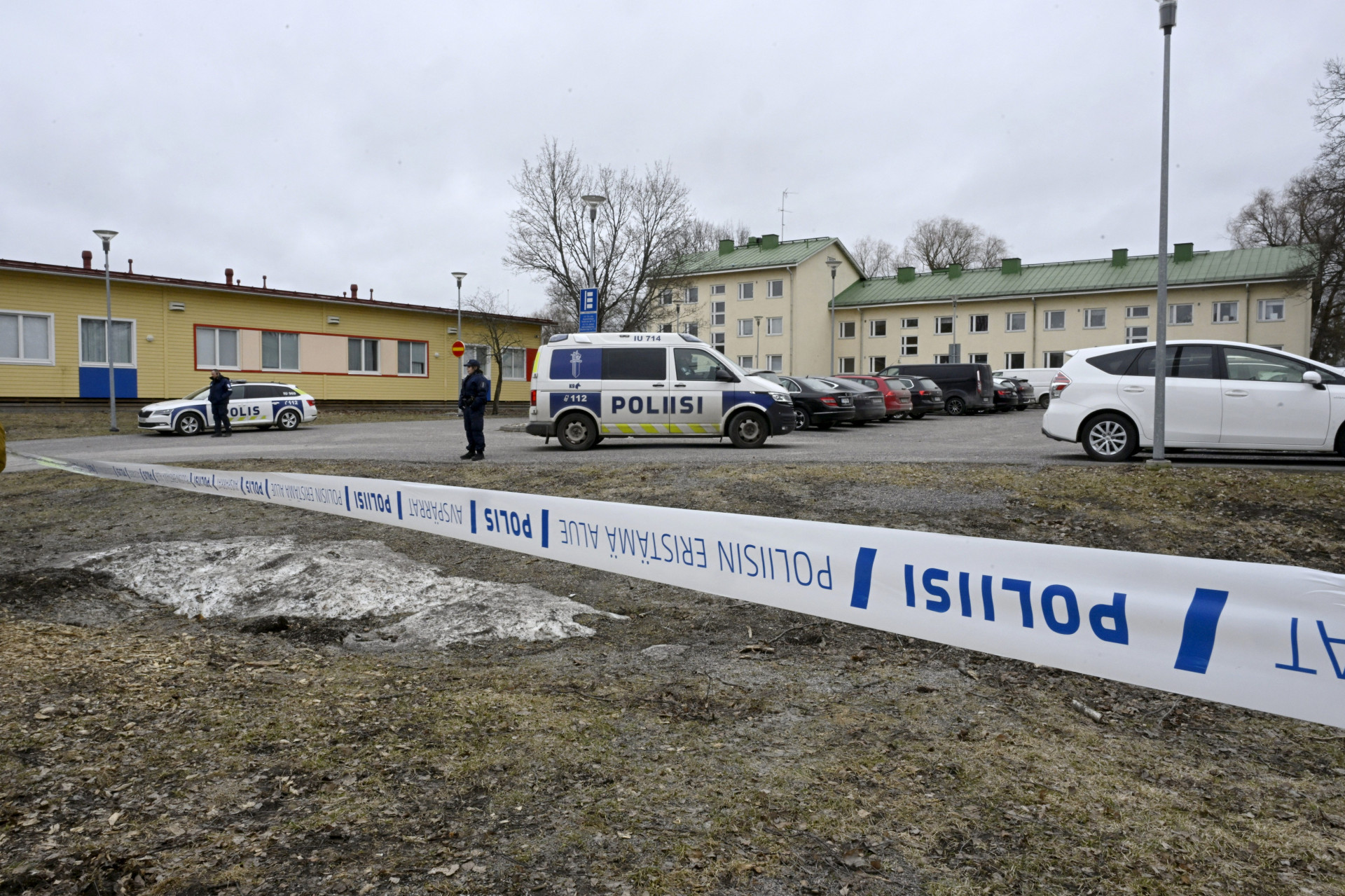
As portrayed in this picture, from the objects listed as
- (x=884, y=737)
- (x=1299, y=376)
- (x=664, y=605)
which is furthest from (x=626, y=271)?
(x=884, y=737)

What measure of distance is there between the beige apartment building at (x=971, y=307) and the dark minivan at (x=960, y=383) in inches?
555

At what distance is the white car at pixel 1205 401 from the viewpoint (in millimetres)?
11133

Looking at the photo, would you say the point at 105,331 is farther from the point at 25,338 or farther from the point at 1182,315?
the point at 1182,315

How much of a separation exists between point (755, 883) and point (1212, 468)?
973 cm

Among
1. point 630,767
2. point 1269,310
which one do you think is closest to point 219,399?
point 630,767

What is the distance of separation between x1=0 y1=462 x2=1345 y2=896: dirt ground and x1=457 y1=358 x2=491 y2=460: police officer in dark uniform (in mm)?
7238

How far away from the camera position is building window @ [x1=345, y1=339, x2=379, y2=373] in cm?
3528

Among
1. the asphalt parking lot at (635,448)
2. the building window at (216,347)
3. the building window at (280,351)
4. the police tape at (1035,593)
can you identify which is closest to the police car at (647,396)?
the asphalt parking lot at (635,448)

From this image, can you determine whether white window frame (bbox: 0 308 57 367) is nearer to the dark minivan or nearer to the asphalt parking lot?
the asphalt parking lot

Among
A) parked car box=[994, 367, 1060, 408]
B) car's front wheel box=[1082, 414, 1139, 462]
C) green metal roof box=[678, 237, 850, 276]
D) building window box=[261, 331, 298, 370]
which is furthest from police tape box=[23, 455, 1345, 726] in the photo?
green metal roof box=[678, 237, 850, 276]

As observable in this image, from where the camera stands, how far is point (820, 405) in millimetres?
22219

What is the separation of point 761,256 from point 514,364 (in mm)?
25085

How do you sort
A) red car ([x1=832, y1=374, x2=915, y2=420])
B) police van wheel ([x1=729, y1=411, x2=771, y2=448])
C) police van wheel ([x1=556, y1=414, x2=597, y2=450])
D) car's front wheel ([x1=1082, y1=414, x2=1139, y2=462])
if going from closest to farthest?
car's front wheel ([x1=1082, y1=414, x2=1139, y2=462]) → police van wheel ([x1=729, y1=411, x2=771, y2=448]) → police van wheel ([x1=556, y1=414, x2=597, y2=450]) → red car ([x1=832, y1=374, x2=915, y2=420])

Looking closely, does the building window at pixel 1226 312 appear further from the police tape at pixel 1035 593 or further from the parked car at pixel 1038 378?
the police tape at pixel 1035 593
